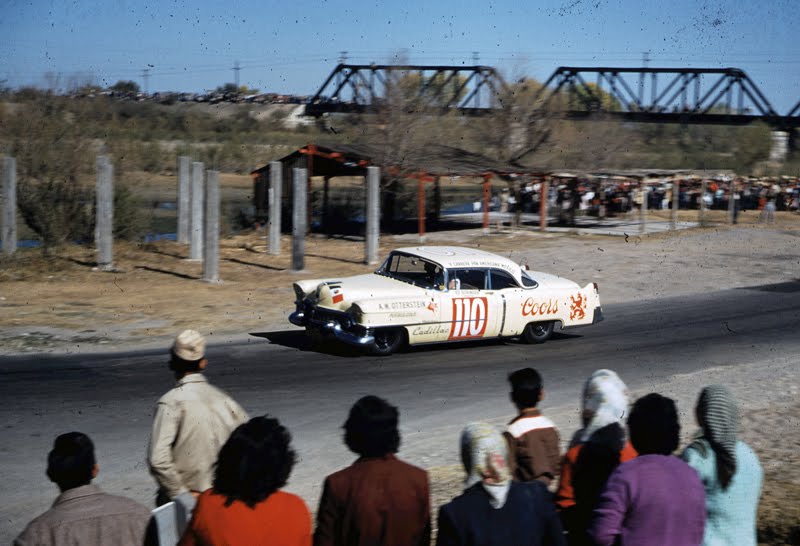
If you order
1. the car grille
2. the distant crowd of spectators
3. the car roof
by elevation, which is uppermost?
the distant crowd of spectators

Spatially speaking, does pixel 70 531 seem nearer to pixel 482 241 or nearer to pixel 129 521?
pixel 129 521

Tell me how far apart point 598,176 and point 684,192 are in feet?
58.0

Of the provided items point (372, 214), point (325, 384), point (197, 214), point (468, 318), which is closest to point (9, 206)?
point (197, 214)

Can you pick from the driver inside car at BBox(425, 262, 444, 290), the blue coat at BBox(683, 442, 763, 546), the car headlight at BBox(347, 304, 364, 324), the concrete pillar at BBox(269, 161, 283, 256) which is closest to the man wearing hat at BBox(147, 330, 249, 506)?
the blue coat at BBox(683, 442, 763, 546)

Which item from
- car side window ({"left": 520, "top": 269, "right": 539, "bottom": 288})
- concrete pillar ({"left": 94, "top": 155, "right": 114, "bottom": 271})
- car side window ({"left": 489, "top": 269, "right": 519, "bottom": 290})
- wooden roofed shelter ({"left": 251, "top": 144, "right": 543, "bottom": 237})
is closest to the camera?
car side window ({"left": 489, "top": 269, "right": 519, "bottom": 290})

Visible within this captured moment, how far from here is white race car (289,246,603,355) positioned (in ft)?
42.5

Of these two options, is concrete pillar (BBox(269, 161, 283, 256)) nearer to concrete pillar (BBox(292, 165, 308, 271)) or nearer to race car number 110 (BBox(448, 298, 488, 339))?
concrete pillar (BBox(292, 165, 308, 271))

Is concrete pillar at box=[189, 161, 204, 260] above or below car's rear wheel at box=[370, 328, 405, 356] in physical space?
above

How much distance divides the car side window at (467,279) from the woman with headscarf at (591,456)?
28.9ft

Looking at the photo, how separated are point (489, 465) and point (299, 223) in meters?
18.5

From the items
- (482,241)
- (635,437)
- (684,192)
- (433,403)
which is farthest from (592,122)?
(635,437)

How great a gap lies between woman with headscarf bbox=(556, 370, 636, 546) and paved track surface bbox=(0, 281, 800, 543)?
3165 millimetres

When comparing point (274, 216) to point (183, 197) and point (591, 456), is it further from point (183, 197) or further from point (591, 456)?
point (591, 456)

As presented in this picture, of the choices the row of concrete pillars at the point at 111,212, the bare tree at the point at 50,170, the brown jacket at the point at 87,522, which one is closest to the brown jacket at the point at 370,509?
the brown jacket at the point at 87,522
